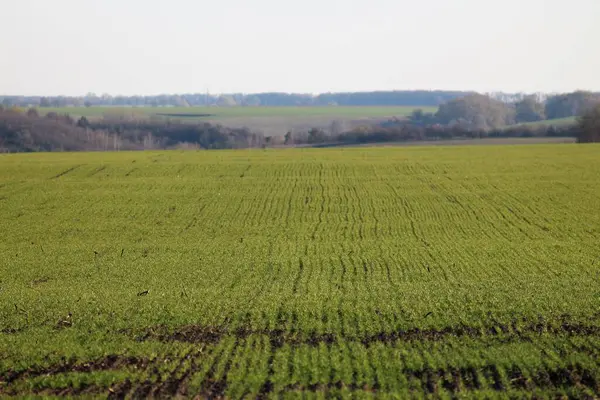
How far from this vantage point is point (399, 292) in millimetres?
23250

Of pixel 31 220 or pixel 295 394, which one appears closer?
pixel 295 394

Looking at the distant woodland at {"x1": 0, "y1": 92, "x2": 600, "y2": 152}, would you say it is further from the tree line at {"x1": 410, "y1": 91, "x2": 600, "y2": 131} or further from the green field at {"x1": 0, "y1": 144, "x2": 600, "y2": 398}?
→ the green field at {"x1": 0, "y1": 144, "x2": 600, "y2": 398}

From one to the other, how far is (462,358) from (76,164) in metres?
48.2

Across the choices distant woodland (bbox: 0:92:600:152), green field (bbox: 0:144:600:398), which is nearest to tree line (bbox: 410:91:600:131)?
distant woodland (bbox: 0:92:600:152)

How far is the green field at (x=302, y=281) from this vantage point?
619 inches

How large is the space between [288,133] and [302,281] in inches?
3399

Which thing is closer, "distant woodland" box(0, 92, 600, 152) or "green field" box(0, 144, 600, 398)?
"green field" box(0, 144, 600, 398)

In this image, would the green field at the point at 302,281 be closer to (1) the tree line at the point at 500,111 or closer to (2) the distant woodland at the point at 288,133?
(2) the distant woodland at the point at 288,133

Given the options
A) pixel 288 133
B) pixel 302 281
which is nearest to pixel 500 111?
pixel 288 133

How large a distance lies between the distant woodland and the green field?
45695 millimetres

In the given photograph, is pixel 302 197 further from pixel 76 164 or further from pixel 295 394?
pixel 295 394

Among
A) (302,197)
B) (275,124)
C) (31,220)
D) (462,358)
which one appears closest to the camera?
(462,358)

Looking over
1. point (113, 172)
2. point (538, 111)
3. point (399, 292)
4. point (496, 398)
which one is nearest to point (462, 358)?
point (496, 398)

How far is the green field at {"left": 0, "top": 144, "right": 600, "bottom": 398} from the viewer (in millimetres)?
15734
